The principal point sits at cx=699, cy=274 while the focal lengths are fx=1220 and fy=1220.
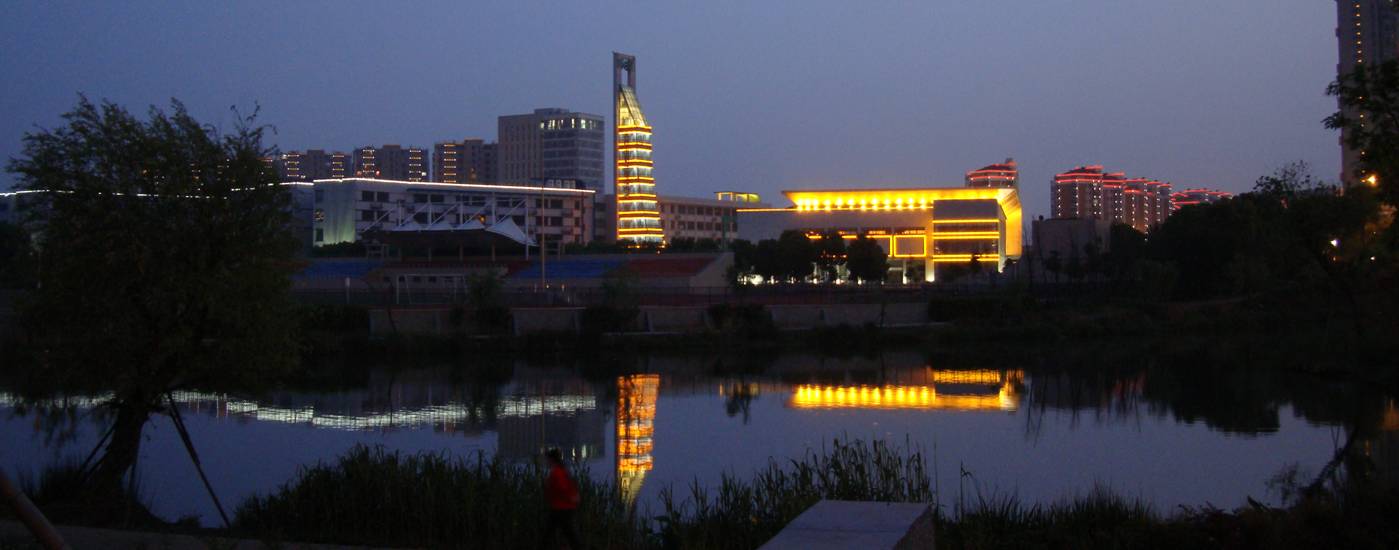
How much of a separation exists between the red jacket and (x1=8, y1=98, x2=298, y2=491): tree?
21.1ft

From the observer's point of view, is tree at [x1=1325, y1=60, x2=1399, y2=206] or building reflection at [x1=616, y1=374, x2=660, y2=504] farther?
building reflection at [x1=616, y1=374, x2=660, y2=504]

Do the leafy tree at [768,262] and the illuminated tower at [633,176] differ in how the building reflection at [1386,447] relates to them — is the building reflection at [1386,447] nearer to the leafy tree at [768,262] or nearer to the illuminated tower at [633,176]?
the leafy tree at [768,262]

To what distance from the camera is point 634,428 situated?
1110 inches

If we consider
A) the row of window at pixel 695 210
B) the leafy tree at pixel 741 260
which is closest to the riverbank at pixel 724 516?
the leafy tree at pixel 741 260

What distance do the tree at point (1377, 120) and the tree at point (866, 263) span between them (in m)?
71.2

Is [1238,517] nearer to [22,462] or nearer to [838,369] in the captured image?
[22,462]

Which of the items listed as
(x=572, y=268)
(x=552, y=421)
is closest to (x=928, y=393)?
(x=552, y=421)

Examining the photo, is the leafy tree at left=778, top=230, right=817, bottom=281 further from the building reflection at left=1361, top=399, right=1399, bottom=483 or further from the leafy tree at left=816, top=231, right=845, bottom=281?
the building reflection at left=1361, top=399, right=1399, bottom=483

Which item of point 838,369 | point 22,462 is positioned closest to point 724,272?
point 838,369

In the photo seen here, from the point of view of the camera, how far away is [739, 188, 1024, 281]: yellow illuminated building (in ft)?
362

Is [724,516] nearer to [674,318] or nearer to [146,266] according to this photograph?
[146,266]

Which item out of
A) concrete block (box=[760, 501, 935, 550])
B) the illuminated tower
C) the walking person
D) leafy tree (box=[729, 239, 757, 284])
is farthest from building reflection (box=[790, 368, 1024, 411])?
the illuminated tower

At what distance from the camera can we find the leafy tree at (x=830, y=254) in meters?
90.0

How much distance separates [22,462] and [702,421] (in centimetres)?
1439
